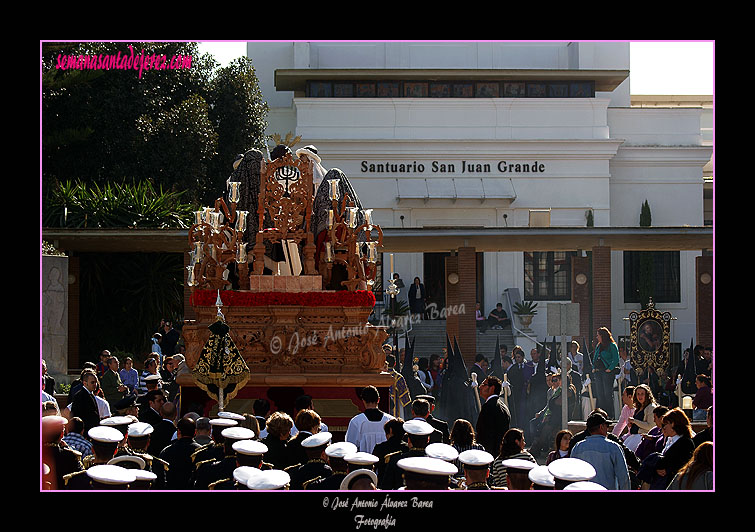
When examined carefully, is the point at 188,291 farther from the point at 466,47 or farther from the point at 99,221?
the point at 466,47

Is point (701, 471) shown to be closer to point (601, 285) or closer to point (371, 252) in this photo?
point (371, 252)

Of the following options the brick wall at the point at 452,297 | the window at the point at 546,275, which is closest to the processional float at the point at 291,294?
the brick wall at the point at 452,297

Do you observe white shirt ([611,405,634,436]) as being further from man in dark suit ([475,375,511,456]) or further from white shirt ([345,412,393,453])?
white shirt ([345,412,393,453])

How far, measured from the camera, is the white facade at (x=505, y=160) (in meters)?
38.2

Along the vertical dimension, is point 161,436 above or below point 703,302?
below

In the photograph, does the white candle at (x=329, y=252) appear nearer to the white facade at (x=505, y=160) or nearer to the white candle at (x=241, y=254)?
the white candle at (x=241, y=254)

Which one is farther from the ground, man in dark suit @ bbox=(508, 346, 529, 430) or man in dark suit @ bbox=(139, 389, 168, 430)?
man in dark suit @ bbox=(139, 389, 168, 430)

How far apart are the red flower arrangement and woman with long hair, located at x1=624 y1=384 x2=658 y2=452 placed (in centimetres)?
426

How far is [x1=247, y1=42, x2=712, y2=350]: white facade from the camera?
3816cm

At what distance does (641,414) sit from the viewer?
11.2m

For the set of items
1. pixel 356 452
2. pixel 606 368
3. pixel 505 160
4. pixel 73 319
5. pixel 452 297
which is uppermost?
pixel 505 160

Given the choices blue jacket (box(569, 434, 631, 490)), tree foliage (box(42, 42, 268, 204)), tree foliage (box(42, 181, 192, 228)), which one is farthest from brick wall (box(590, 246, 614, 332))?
blue jacket (box(569, 434, 631, 490))

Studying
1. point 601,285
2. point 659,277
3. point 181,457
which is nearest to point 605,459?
point 181,457

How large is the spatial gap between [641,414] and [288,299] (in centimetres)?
505
